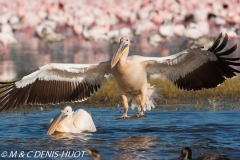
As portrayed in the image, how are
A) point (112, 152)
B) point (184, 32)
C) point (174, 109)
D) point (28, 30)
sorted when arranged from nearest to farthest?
point (112, 152) → point (174, 109) → point (184, 32) → point (28, 30)

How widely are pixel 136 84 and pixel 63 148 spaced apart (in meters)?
1.51

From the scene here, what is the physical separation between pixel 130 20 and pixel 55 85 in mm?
16617

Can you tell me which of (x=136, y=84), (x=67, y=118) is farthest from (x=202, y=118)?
(x=67, y=118)

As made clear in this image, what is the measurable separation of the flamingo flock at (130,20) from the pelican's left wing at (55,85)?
1045cm

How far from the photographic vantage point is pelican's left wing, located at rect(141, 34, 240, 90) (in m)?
8.22

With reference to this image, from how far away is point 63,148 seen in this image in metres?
7.55

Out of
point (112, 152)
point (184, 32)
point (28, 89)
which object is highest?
point (184, 32)

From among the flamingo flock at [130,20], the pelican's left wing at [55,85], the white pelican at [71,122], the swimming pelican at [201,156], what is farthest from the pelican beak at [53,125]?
the flamingo flock at [130,20]

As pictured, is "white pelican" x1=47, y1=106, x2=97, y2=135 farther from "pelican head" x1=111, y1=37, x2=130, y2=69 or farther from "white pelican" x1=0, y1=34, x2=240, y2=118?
"pelican head" x1=111, y1=37, x2=130, y2=69

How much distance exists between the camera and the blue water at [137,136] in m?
7.42

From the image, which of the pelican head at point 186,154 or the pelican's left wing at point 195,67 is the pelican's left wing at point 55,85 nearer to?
the pelican's left wing at point 195,67

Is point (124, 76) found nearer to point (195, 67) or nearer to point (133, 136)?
point (133, 136)

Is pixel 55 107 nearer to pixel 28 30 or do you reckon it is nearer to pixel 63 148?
pixel 63 148

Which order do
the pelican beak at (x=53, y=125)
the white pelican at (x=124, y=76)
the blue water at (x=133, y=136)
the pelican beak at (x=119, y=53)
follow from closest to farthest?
the blue water at (x=133, y=136)
the pelican beak at (x=119, y=53)
the white pelican at (x=124, y=76)
the pelican beak at (x=53, y=125)
